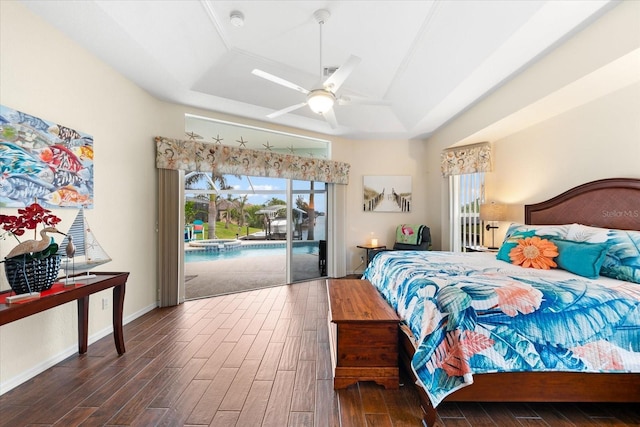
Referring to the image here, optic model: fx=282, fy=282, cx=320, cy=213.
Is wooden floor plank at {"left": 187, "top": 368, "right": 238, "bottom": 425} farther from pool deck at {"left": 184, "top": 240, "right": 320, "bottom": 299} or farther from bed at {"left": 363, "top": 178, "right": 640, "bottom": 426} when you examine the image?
pool deck at {"left": 184, "top": 240, "right": 320, "bottom": 299}

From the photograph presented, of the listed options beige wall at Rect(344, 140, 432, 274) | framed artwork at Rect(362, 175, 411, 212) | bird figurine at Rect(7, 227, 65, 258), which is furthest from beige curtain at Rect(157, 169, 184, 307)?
framed artwork at Rect(362, 175, 411, 212)

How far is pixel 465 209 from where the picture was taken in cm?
485

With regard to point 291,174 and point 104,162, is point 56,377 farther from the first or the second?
point 291,174

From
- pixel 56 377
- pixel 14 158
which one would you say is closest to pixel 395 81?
pixel 14 158

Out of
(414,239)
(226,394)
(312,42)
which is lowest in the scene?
(226,394)

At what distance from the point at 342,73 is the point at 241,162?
2.41 metres

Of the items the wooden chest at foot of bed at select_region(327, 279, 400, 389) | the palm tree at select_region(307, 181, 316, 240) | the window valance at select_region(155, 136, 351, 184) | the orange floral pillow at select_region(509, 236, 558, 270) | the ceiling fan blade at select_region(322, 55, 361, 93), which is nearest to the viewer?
the wooden chest at foot of bed at select_region(327, 279, 400, 389)

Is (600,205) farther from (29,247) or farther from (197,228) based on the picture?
(197,228)

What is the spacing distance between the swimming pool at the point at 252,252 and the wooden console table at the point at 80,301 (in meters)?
2.19

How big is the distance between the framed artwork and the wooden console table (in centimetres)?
428

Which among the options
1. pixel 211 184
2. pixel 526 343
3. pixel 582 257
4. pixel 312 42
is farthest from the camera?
pixel 211 184

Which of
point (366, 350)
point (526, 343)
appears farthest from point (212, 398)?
point (526, 343)

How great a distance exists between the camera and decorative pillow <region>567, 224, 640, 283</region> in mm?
2078

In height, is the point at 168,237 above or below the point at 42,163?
below
